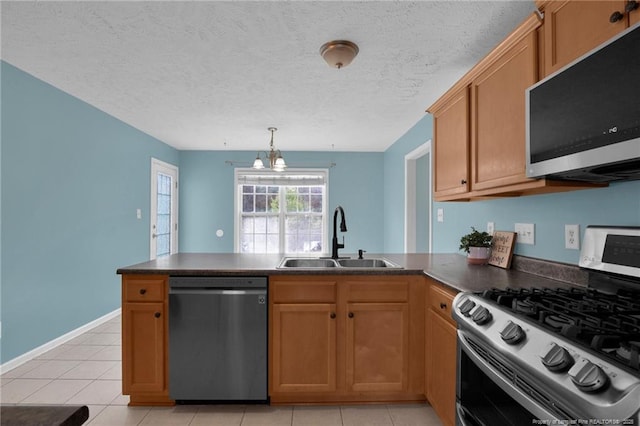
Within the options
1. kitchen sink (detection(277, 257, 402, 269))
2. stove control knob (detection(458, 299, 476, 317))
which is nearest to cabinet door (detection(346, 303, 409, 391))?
kitchen sink (detection(277, 257, 402, 269))

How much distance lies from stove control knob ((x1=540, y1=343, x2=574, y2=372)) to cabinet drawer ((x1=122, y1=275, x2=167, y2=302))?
195 cm

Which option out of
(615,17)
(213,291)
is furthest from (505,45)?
(213,291)

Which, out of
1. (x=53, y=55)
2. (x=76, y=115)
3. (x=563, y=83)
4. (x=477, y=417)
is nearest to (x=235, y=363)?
(x=477, y=417)

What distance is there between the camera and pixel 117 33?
2.15 metres

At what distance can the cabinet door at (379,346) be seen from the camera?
210 centimetres

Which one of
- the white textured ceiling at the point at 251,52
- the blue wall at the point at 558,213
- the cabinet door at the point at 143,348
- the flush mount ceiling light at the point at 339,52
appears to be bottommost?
the cabinet door at the point at 143,348

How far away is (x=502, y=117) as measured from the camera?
1.77m

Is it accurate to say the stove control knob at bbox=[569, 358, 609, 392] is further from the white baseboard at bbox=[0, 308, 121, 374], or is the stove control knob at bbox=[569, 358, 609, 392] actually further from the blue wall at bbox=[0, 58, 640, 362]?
the white baseboard at bbox=[0, 308, 121, 374]

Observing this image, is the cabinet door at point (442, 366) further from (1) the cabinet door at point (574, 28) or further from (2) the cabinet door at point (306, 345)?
(1) the cabinet door at point (574, 28)

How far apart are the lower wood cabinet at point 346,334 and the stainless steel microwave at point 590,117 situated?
1.02 m

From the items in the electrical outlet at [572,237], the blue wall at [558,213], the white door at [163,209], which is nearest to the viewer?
the blue wall at [558,213]

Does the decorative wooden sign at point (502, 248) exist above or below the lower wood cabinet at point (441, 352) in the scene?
above

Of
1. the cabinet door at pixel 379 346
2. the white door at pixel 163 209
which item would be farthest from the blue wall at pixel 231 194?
the cabinet door at pixel 379 346

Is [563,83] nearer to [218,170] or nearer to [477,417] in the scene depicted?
[477,417]
